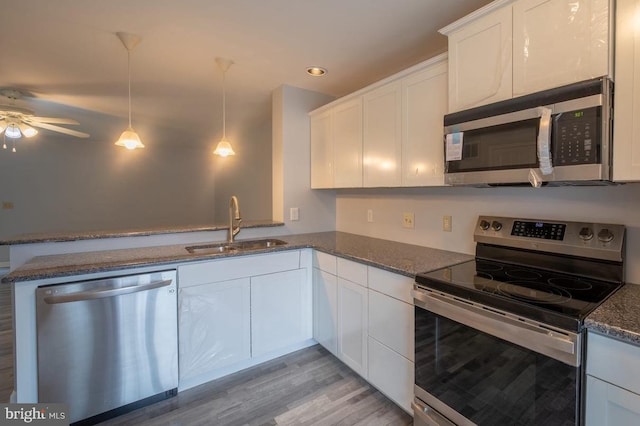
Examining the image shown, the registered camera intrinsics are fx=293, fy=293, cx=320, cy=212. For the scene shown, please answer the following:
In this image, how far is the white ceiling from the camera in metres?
1.65

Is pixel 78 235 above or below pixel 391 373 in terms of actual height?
above

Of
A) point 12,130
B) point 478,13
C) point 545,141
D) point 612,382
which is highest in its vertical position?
point 478,13

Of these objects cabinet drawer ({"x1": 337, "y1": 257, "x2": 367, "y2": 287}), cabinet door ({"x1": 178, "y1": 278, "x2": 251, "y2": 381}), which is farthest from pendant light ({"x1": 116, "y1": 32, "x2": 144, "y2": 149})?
cabinet drawer ({"x1": 337, "y1": 257, "x2": 367, "y2": 287})

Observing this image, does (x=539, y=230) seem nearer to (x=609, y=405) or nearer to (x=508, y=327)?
(x=508, y=327)

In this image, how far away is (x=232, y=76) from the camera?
2.58 meters

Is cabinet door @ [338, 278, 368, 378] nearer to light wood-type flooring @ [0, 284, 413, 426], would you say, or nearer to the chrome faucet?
light wood-type flooring @ [0, 284, 413, 426]

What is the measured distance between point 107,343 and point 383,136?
215cm

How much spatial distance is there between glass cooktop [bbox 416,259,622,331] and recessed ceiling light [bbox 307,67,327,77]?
1855 millimetres

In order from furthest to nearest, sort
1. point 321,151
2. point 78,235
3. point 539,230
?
point 321,151 < point 78,235 < point 539,230

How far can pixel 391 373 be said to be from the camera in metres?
1.71

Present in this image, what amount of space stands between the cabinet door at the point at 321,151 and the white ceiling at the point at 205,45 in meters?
0.34

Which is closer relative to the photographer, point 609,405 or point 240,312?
point 609,405

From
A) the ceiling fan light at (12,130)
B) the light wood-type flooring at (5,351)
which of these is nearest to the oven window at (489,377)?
the light wood-type flooring at (5,351)

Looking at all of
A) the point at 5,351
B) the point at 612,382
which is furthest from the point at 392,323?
the point at 5,351
